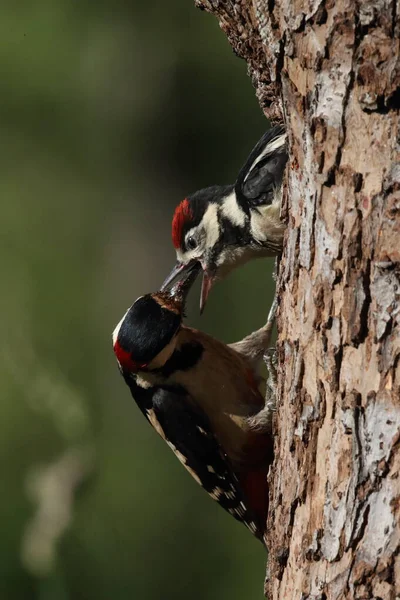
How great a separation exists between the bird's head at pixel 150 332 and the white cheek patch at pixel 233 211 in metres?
0.36

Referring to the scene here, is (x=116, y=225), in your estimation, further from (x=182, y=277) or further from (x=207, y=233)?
(x=207, y=233)

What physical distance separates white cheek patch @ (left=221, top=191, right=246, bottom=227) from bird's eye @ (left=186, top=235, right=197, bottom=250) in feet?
0.55

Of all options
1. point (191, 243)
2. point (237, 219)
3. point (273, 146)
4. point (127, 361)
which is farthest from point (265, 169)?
point (127, 361)

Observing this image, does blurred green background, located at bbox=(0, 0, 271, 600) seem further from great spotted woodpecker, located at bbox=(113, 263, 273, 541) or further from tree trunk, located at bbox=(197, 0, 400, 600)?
tree trunk, located at bbox=(197, 0, 400, 600)

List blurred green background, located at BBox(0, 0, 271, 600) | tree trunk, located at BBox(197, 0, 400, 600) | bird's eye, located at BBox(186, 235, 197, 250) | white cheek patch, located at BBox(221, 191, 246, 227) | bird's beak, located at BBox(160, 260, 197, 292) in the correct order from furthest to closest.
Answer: blurred green background, located at BBox(0, 0, 271, 600) → bird's beak, located at BBox(160, 260, 197, 292) → bird's eye, located at BBox(186, 235, 197, 250) → white cheek patch, located at BBox(221, 191, 246, 227) → tree trunk, located at BBox(197, 0, 400, 600)

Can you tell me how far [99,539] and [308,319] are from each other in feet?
5.32

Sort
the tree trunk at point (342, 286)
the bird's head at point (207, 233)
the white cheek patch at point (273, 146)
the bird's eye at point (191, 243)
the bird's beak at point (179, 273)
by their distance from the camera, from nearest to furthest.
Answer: the tree trunk at point (342, 286) < the white cheek patch at point (273, 146) < the bird's head at point (207, 233) < the bird's eye at point (191, 243) < the bird's beak at point (179, 273)

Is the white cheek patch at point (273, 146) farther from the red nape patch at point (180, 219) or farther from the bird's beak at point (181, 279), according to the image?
the bird's beak at point (181, 279)

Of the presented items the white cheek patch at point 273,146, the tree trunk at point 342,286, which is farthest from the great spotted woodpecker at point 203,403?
the tree trunk at point 342,286

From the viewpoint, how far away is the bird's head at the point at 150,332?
2.84 m

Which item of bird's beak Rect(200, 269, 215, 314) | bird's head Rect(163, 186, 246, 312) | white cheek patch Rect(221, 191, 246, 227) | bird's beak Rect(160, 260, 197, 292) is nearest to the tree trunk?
white cheek patch Rect(221, 191, 246, 227)

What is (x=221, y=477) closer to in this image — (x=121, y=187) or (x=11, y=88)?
(x=121, y=187)

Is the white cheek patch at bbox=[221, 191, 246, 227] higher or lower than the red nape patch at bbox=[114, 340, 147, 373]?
higher

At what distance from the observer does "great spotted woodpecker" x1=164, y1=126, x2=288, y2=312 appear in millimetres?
2420
